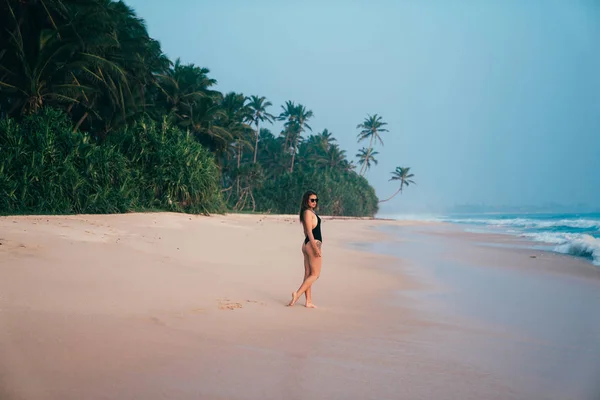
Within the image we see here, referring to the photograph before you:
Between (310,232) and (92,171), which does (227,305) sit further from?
(92,171)

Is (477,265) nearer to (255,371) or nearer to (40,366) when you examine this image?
(255,371)

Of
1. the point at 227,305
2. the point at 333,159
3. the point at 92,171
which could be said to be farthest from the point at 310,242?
the point at 333,159

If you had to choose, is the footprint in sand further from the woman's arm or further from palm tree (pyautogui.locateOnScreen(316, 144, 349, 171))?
palm tree (pyautogui.locateOnScreen(316, 144, 349, 171))

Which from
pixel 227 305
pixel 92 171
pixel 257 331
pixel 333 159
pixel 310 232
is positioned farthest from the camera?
pixel 333 159

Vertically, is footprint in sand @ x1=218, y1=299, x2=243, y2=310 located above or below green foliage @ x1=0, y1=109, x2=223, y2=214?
below

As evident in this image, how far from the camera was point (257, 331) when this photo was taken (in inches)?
162

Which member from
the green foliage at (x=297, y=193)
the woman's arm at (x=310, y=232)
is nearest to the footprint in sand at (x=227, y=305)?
the woman's arm at (x=310, y=232)

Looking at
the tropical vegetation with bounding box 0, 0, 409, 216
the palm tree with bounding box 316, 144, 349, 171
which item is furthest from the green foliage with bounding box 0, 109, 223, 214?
the palm tree with bounding box 316, 144, 349, 171

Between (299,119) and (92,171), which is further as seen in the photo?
(299,119)

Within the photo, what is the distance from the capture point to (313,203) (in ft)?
18.1

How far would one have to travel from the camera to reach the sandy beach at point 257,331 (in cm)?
285

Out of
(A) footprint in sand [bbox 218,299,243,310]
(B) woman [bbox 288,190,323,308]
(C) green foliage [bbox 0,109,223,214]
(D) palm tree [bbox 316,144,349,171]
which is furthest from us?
(D) palm tree [bbox 316,144,349,171]

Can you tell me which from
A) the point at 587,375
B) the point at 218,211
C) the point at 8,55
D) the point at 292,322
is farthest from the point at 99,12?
the point at 587,375

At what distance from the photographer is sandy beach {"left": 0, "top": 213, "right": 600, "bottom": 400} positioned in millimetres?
2854
